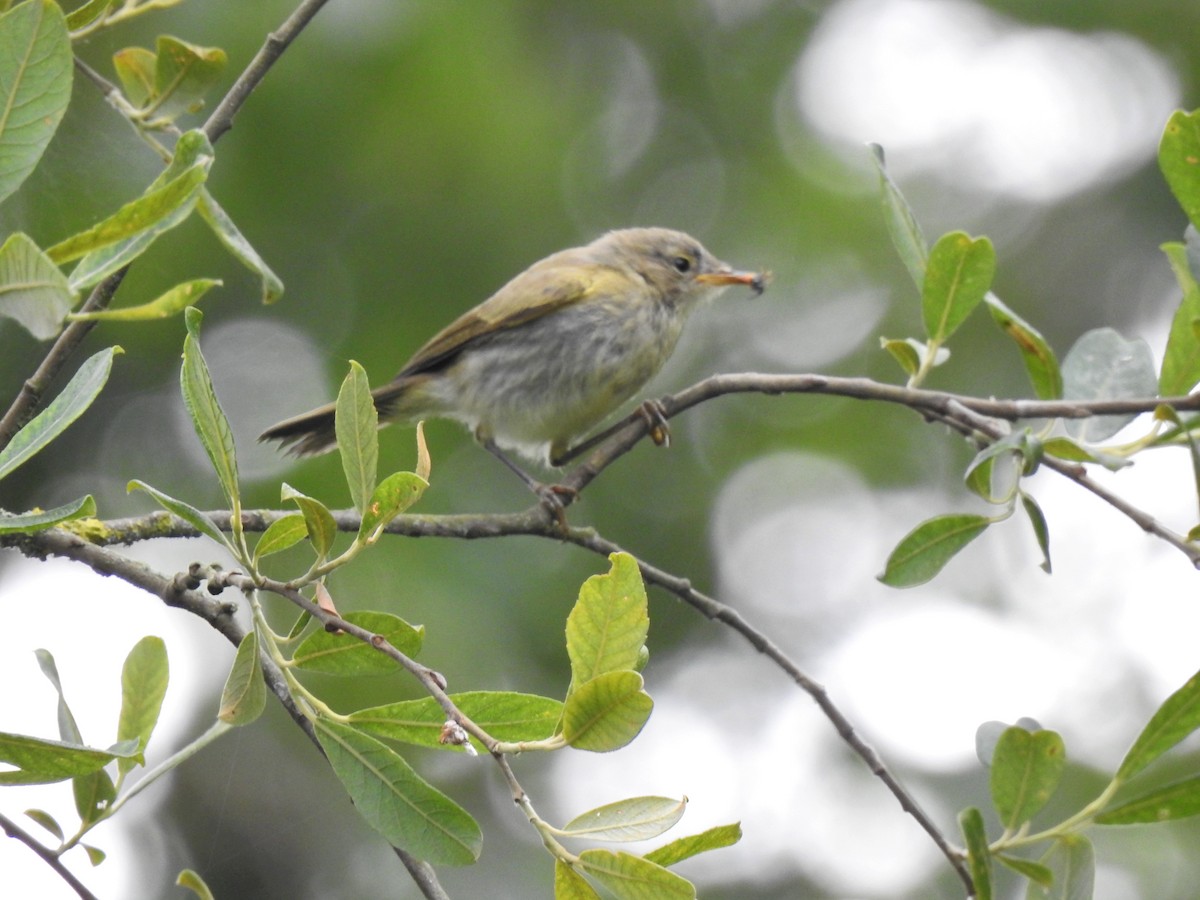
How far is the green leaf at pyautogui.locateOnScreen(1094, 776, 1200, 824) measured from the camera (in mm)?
1586

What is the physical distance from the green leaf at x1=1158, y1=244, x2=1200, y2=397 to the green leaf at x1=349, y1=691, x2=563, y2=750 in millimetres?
1135

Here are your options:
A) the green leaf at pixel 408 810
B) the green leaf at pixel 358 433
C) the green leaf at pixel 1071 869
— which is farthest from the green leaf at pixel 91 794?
the green leaf at pixel 1071 869

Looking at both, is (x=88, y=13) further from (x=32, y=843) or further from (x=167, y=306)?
(x=32, y=843)

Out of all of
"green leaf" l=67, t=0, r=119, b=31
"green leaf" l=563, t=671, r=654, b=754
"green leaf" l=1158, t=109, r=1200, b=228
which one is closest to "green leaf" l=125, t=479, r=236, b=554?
"green leaf" l=563, t=671, r=654, b=754

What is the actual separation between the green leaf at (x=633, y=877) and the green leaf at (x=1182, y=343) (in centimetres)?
117

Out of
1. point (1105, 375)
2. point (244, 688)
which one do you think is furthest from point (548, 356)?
point (244, 688)

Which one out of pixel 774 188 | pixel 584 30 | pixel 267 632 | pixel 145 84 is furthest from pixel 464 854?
pixel 584 30

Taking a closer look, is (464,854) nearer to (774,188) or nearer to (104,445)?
(104,445)

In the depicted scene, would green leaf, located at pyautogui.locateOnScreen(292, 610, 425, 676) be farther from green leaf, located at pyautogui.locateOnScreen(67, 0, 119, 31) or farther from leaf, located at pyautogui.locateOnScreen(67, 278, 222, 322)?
green leaf, located at pyautogui.locateOnScreen(67, 0, 119, 31)

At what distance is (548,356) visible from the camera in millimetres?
5098

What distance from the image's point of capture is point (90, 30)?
204cm

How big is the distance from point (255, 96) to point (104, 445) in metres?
2.07

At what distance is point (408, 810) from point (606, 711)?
300mm

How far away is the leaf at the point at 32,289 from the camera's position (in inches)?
55.3
